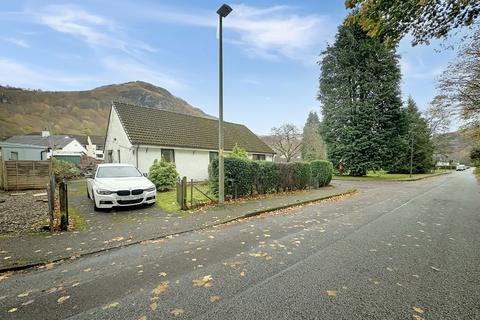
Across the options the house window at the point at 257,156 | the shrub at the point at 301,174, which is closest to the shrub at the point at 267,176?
the shrub at the point at 301,174

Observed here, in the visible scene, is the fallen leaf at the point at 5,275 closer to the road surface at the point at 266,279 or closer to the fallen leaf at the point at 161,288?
the road surface at the point at 266,279

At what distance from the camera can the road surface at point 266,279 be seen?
8.64ft

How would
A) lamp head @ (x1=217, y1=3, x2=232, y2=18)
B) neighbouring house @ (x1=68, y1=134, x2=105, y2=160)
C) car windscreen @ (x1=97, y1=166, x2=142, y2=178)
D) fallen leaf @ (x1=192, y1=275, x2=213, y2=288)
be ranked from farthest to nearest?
neighbouring house @ (x1=68, y1=134, x2=105, y2=160) → car windscreen @ (x1=97, y1=166, x2=142, y2=178) → lamp head @ (x1=217, y1=3, x2=232, y2=18) → fallen leaf @ (x1=192, y1=275, x2=213, y2=288)

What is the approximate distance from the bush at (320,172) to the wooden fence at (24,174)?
17547 millimetres

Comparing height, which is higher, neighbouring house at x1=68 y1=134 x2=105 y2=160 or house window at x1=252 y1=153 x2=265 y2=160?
neighbouring house at x1=68 y1=134 x2=105 y2=160

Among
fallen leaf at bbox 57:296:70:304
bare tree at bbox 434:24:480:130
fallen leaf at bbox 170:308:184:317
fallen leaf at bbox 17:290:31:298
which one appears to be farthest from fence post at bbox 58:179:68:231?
bare tree at bbox 434:24:480:130

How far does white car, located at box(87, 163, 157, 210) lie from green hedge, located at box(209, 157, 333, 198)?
3.12m

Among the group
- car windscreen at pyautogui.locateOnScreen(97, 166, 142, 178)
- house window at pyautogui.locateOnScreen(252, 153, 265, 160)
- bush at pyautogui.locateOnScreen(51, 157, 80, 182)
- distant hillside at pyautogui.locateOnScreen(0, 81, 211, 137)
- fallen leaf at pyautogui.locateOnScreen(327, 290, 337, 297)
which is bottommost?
fallen leaf at pyautogui.locateOnScreen(327, 290, 337, 297)

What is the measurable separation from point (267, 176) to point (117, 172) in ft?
23.8

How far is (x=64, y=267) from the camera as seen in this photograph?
12.8 feet

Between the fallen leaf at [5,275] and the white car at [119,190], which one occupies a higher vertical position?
the white car at [119,190]

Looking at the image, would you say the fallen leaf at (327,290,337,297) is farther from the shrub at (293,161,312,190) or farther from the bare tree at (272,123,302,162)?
the bare tree at (272,123,302,162)

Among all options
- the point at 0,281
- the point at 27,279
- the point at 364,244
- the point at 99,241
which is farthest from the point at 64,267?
the point at 364,244

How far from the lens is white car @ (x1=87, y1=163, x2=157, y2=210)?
7812mm
